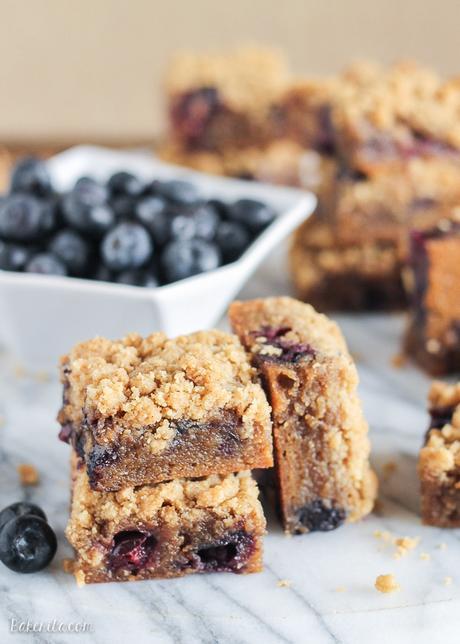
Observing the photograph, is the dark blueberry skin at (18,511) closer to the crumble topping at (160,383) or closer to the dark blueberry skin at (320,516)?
the crumble topping at (160,383)

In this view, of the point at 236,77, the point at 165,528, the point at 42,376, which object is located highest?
the point at 236,77

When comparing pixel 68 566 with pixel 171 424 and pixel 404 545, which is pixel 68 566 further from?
pixel 404 545

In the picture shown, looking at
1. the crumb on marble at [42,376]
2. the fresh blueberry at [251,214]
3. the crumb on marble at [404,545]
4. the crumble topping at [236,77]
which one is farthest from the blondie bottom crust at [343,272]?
the crumb on marble at [404,545]

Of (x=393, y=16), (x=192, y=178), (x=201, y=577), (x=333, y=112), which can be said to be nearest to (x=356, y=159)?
(x=333, y=112)

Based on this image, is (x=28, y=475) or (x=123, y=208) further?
(x=123, y=208)

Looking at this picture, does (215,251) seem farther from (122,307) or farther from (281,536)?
(281,536)

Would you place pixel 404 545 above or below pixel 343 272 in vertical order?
below

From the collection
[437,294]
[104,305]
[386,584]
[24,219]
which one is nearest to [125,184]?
[24,219]
